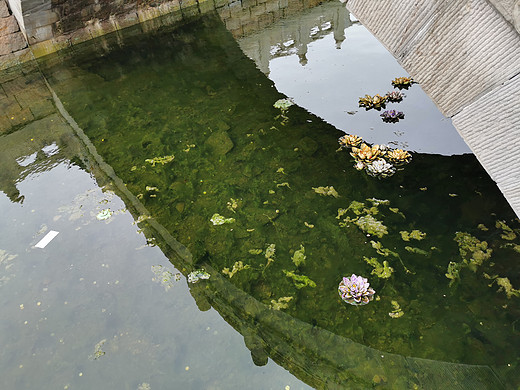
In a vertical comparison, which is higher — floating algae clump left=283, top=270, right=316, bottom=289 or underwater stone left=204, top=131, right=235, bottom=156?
underwater stone left=204, top=131, right=235, bottom=156

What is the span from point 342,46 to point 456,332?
5552 millimetres

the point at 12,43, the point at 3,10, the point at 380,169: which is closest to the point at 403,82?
the point at 380,169

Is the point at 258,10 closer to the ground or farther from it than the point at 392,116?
farther from it

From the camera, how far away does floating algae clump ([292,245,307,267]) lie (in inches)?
136

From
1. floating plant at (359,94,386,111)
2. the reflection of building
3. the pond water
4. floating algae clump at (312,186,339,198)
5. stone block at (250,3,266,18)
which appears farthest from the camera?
stone block at (250,3,266,18)

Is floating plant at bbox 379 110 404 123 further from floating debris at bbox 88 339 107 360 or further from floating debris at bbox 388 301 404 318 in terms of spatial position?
floating debris at bbox 88 339 107 360

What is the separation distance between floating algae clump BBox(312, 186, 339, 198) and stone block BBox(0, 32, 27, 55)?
699 cm

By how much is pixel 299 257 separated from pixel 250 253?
436mm

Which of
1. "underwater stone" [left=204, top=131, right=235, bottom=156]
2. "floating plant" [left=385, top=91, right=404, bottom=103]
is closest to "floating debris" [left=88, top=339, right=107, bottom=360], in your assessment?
"underwater stone" [left=204, top=131, right=235, bottom=156]

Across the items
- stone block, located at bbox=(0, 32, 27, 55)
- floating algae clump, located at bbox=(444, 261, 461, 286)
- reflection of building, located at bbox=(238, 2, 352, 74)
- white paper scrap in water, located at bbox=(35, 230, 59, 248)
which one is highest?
stone block, located at bbox=(0, 32, 27, 55)

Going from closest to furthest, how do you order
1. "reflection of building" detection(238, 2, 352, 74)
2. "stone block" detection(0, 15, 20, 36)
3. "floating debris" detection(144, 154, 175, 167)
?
"floating debris" detection(144, 154, 175, 167) → "reflection of building" detection(238, 2, 352, 74) → "stone block" detection(0, 15, 20, 36)

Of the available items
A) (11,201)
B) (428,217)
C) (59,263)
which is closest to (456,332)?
(428,217)

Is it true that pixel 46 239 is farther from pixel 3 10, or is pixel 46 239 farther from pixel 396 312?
pixel 3 10

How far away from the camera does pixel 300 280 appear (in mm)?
3307
